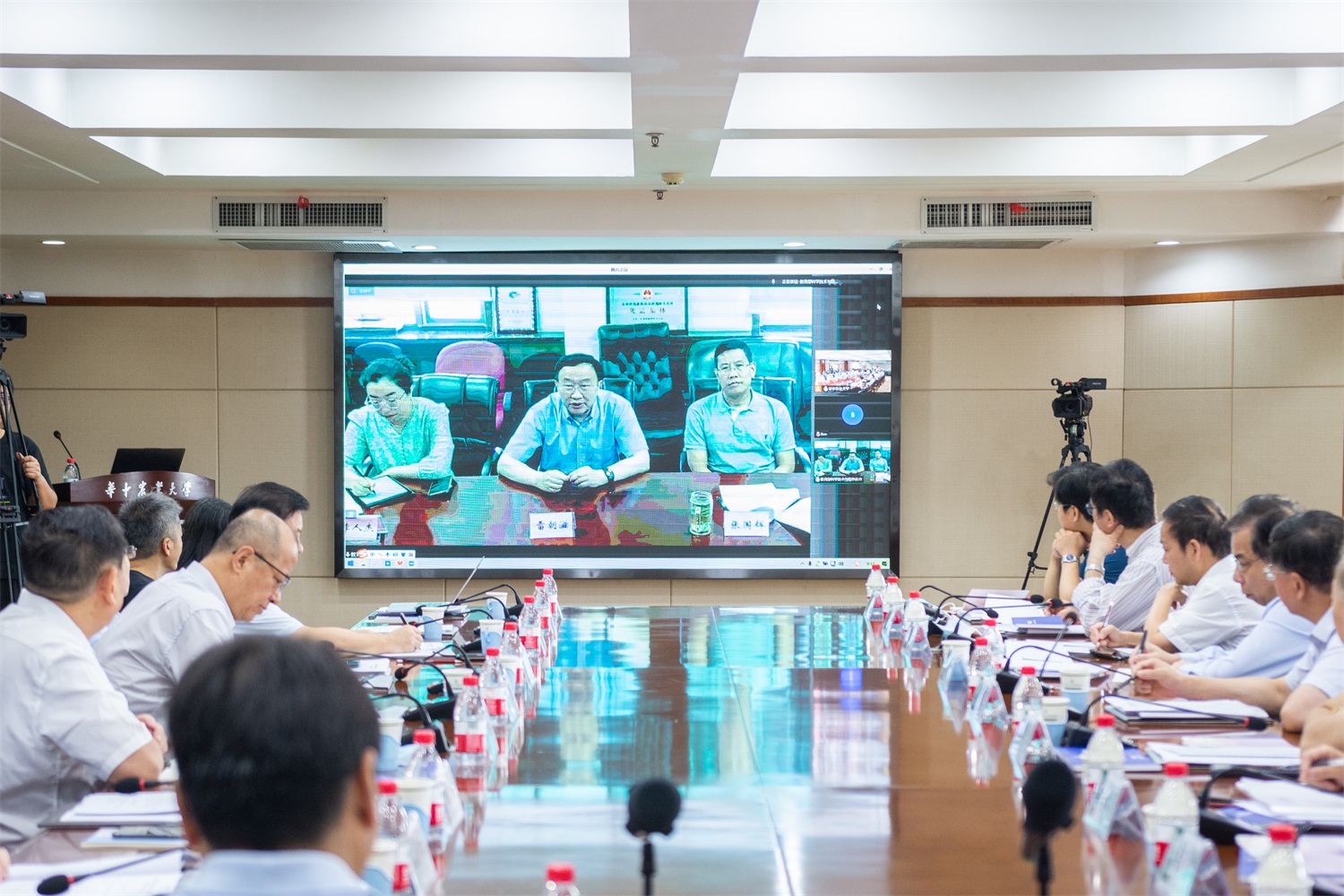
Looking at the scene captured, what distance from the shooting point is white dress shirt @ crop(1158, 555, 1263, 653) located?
3.54m

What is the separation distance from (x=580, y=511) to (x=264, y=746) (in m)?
5.29

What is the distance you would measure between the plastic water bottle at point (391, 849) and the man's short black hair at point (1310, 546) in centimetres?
224

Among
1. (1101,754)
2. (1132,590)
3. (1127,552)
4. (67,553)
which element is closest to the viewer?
(1101,754)

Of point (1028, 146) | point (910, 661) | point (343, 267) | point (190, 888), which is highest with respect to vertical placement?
point (1028, 146)

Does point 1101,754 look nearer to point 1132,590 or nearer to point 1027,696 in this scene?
point 1027,696

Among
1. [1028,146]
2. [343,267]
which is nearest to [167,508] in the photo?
[343,267]

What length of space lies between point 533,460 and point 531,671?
9.95 feet

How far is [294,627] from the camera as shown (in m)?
3.82

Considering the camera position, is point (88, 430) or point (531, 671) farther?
point (88, 430)

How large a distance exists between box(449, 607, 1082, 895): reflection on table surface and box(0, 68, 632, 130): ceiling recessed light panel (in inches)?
85.1

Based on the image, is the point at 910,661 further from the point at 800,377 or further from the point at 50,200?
the point at 50,200

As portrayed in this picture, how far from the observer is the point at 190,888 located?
100cm

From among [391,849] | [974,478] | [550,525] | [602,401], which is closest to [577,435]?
[602,401]

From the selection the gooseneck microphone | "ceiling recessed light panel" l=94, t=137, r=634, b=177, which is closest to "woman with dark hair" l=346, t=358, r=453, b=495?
→ "ceiling recessed light panel" l=94, t=137, r=634, b=177
